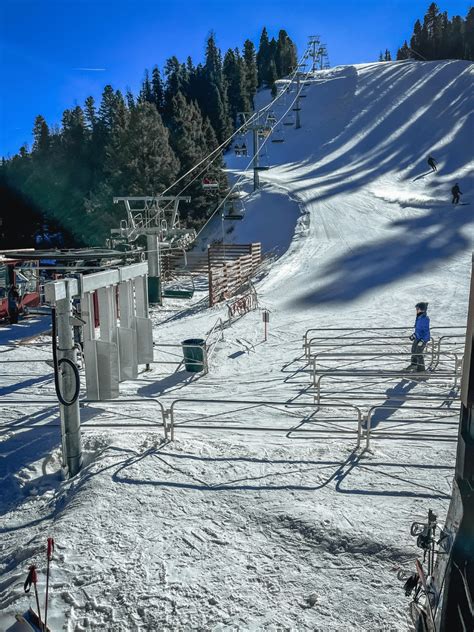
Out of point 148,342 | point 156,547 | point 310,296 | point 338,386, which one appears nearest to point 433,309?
point 310,296

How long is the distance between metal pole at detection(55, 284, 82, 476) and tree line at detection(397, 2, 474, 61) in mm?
104525

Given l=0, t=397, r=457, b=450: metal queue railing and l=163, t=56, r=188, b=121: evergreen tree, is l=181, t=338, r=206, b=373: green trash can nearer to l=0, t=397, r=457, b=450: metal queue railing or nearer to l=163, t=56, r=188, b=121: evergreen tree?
l=0, t=397, r=457, b=450: metal queue railing

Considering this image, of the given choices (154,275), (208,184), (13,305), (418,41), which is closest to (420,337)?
(154,275)

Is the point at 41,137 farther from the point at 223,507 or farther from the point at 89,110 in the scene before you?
the point at 223,507

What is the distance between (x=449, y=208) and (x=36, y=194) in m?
39.7

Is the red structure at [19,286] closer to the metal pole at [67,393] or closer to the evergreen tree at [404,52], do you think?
the metal pole at [67,393]

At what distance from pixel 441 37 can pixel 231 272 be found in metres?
95.3

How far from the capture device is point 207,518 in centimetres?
655

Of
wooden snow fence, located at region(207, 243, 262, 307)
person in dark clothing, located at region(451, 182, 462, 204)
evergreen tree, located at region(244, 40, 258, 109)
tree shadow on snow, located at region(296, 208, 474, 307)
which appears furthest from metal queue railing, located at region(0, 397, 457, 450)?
evergreen tree, located at region(244, 40, 258, 109)

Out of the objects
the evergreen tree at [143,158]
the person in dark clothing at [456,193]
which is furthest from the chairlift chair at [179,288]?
the person in dark clothing at [456,193]

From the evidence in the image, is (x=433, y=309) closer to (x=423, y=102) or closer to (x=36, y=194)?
(x=36, y=194)

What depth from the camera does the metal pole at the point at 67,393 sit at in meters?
A: 7.98

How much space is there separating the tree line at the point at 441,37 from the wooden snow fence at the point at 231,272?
275 feet

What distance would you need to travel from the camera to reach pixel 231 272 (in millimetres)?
24969
